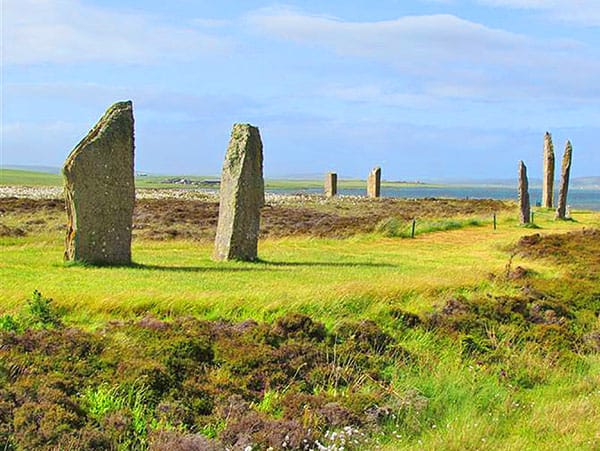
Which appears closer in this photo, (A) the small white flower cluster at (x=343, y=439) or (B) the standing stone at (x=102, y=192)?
(A) the small white flower cluster at (x=343, y=439)

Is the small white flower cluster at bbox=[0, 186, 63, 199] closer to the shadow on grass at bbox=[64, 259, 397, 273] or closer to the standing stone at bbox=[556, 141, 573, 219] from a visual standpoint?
the standing stone at bbox=[556, 141, 573, 219]

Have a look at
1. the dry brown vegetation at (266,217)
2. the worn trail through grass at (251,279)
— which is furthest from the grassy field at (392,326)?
the dry brown vegetation at (266,217)

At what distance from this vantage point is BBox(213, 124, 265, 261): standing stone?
68.8 ft

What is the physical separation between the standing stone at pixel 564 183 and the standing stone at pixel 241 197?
23.5 metres

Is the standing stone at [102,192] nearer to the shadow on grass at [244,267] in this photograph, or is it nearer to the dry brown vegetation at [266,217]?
the shadow on grass at [244,267]

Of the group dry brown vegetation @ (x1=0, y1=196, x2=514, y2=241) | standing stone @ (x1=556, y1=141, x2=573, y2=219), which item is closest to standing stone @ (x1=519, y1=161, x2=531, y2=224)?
standing stone @ (x1=556, y1=141, x2=573, y2=219)

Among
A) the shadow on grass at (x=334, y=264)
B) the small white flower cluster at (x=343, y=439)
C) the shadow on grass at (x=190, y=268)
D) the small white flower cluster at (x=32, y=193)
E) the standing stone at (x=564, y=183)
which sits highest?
the standing stone at (x=564, y=183)

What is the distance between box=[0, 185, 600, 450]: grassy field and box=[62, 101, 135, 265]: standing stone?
67 centimetres

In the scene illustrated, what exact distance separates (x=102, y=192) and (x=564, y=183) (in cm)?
2956

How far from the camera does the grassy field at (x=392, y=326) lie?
10.1m

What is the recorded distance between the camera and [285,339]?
1306cm

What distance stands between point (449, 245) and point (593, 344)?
43.0 ft

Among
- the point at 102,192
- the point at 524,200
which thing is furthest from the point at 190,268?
the point at 524,200

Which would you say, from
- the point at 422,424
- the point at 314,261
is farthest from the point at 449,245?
the point at 422,424
